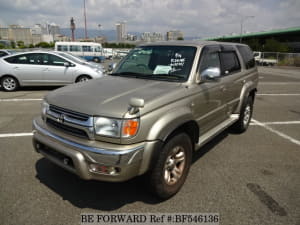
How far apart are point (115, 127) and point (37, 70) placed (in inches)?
308

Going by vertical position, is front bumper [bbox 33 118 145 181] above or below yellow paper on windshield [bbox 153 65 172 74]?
below

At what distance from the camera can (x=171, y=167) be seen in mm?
2684

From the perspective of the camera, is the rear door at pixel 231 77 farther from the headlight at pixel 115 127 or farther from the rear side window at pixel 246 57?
the headlight at pixel 115 127

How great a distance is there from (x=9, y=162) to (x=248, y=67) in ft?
16.1

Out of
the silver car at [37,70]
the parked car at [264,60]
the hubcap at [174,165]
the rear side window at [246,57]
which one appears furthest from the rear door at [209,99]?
the parked car at [264,60]

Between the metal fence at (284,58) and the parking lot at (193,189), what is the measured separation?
2773cm

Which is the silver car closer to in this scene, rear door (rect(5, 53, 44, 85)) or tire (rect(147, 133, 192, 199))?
rear door (rect(5, 53, 44, 85))

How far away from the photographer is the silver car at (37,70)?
864 cm

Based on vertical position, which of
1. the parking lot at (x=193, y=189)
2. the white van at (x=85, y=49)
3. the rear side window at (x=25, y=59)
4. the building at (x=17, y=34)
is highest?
the building at (x=17, y=34)

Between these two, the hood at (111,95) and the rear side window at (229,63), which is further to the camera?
the rear side window at (229,63)

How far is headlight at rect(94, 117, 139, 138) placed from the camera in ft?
7.13

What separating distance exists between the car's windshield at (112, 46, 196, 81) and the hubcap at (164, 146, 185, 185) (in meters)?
0.99

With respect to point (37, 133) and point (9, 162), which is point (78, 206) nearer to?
point (37, 133)

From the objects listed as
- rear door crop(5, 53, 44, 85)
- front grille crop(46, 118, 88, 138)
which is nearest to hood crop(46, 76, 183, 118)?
front grille crop(46, 118, 88, 138)
